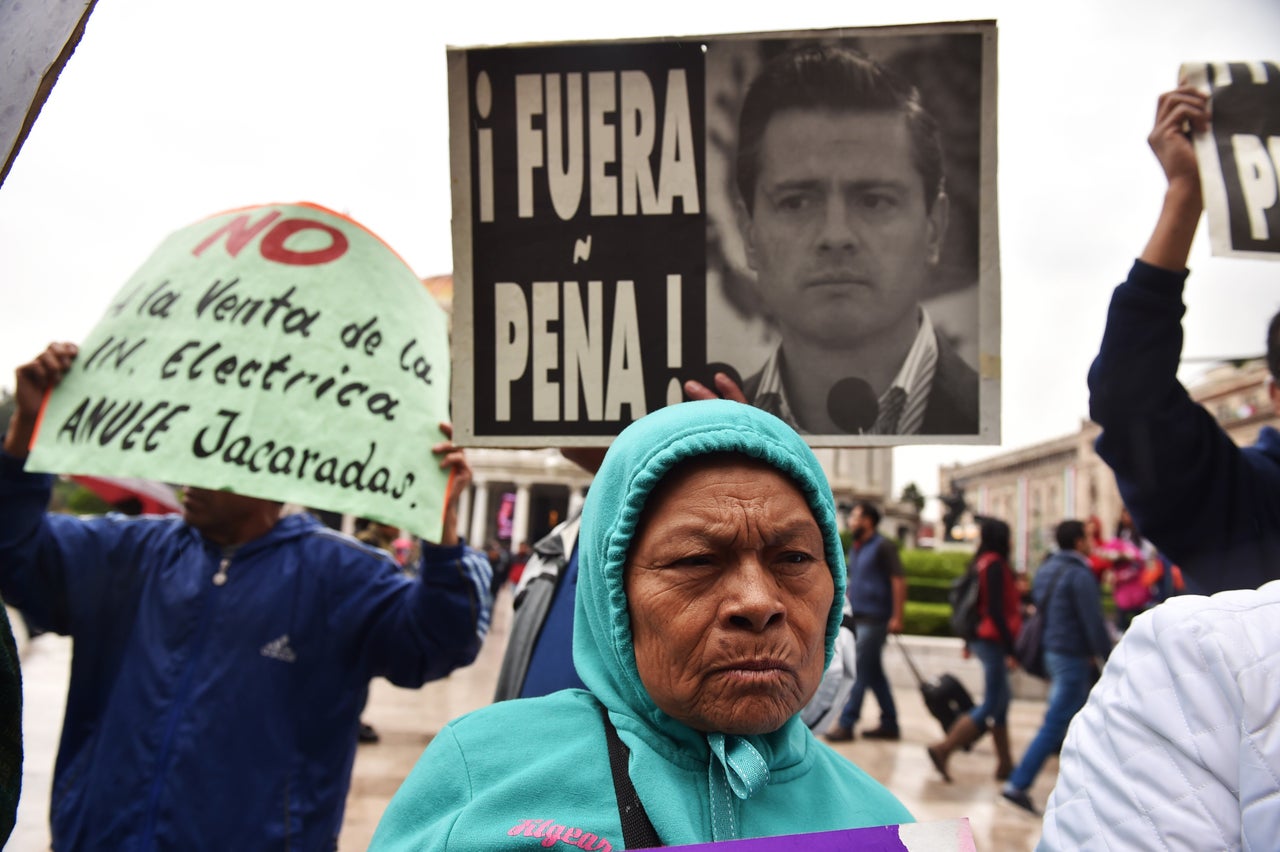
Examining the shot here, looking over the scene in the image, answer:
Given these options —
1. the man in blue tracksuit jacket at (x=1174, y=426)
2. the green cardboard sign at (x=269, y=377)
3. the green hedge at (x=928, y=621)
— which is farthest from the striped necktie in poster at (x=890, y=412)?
the green hedge at (x=928, y=621)

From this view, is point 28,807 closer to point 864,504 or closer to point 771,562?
point 771,562

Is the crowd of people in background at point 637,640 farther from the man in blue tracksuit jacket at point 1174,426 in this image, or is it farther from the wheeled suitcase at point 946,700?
the wheeled suitcase at point 946,700

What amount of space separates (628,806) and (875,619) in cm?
746

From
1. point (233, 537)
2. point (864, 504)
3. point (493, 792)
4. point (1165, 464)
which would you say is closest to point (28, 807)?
point (233, 537)

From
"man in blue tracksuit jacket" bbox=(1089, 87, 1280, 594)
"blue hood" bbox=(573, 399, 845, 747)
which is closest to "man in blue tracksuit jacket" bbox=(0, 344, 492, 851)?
"blue hood" bbox=(573, 399, 845, 747)

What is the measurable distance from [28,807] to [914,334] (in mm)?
5492

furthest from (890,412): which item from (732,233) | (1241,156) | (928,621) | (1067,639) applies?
(928,621)

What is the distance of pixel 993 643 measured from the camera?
→ 723 cm

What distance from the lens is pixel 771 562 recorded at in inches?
49.4

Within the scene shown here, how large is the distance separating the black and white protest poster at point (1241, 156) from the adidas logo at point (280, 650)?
2.19 meters

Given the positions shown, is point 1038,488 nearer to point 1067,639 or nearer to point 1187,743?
point 1067,639

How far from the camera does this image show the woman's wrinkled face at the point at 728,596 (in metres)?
1.18

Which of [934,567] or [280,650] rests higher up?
[280,650]

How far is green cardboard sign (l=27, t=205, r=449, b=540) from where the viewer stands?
2.20m
